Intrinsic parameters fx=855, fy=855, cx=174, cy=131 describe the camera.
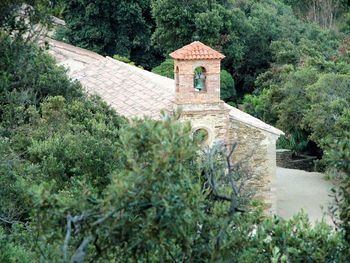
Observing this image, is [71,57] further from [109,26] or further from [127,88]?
[127,88]

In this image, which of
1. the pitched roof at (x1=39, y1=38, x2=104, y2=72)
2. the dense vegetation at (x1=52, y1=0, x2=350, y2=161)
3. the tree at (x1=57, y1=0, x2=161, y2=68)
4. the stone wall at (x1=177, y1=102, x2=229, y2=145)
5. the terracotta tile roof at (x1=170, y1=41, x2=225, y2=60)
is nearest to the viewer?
the terracotta tile roof at (x1=170, y1=41, x2=225, y2=60)

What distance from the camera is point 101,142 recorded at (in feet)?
61.7

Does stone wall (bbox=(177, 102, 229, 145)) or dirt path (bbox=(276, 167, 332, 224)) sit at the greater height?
stone wall (bbox=(177, 102, 229, 145))

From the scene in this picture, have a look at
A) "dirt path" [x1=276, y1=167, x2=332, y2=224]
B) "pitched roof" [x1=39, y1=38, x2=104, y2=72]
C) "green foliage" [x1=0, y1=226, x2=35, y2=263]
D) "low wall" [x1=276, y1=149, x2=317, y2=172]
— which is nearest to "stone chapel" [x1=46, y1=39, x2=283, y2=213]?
"dirt path" [x1=276, y1=167, x2=332, y2=224]

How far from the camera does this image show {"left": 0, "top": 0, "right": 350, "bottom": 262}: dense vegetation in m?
7.99

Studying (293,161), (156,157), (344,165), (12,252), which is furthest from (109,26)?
(156,157)

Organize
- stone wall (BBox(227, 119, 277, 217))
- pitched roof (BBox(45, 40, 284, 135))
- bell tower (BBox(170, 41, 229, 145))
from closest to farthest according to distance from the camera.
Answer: bell tower (BBox(170, 41, 229, 145)), stone wall (BBox(227, 119, 277, 217)), pitched roof (BBox(45, 40, 284, 135))

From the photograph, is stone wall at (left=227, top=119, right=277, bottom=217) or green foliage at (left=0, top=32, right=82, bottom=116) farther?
stone wall at (left=227, top=119, right=277, bottom=217)

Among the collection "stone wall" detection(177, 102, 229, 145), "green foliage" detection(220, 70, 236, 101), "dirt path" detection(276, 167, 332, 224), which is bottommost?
"dirt path" detection(276, 167, 332, 224)

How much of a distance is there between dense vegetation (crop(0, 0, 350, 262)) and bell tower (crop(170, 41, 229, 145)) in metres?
1.91

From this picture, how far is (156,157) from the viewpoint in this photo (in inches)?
305

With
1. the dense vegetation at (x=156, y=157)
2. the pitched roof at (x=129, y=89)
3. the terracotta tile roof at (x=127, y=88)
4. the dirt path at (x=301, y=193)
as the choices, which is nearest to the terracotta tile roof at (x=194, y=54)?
the pitched roof at (x=129, y=89)

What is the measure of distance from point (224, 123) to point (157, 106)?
244 cm

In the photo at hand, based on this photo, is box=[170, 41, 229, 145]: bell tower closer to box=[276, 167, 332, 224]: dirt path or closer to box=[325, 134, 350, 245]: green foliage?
box=[276, 167, 332, 224]: dirt path
